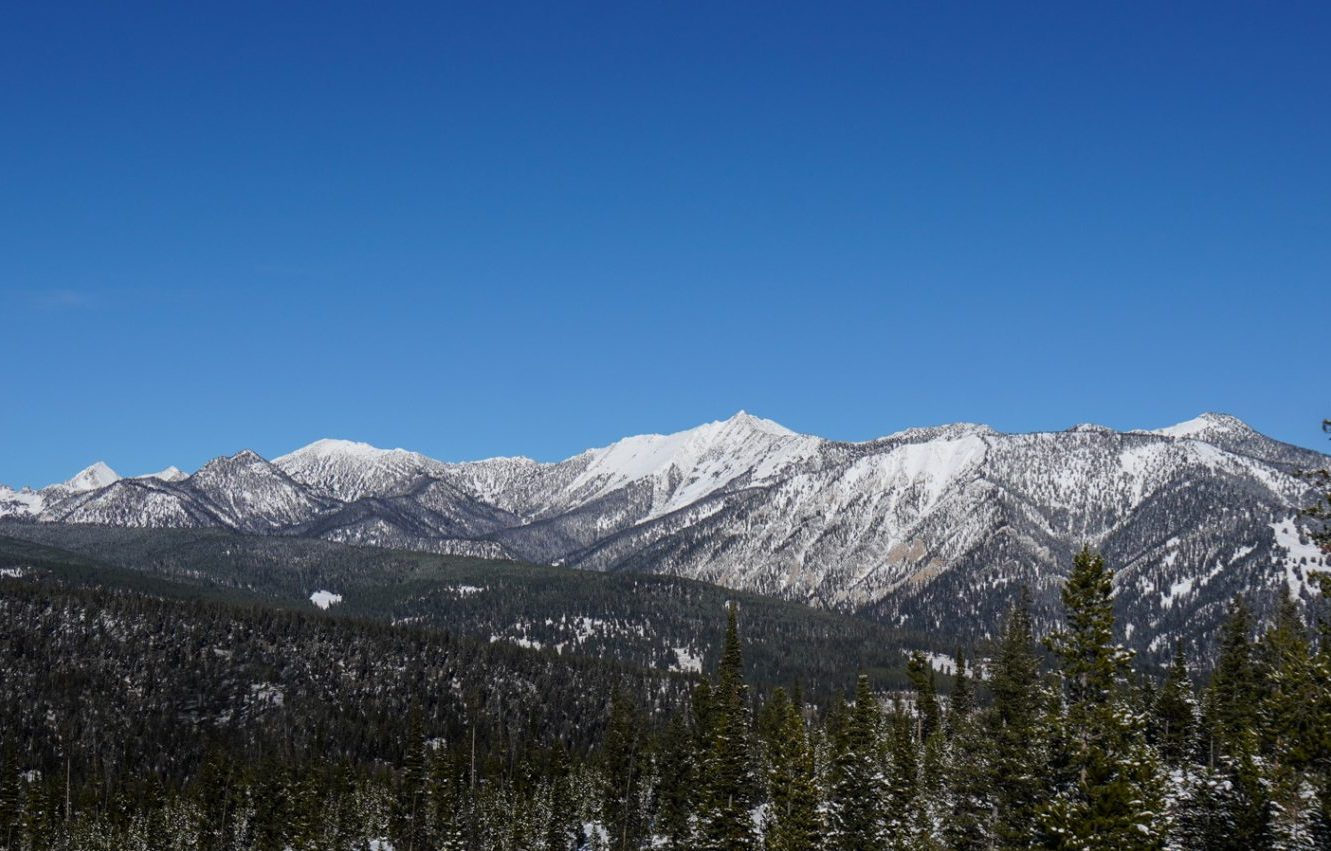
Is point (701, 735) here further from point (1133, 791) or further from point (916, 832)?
point (1133, 791)

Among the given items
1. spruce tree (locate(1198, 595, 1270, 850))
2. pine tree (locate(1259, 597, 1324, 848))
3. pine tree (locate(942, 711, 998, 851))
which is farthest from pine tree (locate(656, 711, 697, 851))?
pine tree (locate(1259, 597, 1324, 848))

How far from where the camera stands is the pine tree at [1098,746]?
3547 cm

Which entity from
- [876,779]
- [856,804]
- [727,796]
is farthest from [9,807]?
[876,779]

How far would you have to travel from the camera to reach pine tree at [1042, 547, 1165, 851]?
35.5 m

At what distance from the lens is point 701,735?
343 ft

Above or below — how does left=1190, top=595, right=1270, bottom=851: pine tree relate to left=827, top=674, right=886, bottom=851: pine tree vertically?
above

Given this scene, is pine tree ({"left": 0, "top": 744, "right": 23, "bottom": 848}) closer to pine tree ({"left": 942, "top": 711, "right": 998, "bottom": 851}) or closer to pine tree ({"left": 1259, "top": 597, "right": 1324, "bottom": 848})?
pine tree ({"left": 942, "top": 711, "right": 998, "bottom": 851})

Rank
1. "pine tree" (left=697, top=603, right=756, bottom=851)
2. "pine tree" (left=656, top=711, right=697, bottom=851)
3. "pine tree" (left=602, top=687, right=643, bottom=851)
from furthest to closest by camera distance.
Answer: "pine tree" (left=602, top=687, right=643, bottom=851), "pine tree" (left=656, top=711, right=697, bottom=851), "pine tree" (left=697, top=603, right=756, bottom=851)

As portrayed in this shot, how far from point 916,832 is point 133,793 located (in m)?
115

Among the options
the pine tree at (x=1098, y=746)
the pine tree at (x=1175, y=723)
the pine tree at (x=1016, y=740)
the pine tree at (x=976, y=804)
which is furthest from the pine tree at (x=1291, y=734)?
the pine tree at (x=976, y=804)

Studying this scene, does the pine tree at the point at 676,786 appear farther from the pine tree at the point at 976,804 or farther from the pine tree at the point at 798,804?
the pine tree at the point at 976,804

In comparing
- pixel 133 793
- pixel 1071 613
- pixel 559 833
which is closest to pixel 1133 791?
pixel 1071 613

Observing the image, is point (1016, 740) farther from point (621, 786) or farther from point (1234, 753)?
point (621, 786)

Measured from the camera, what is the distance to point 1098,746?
35875 millimetres
